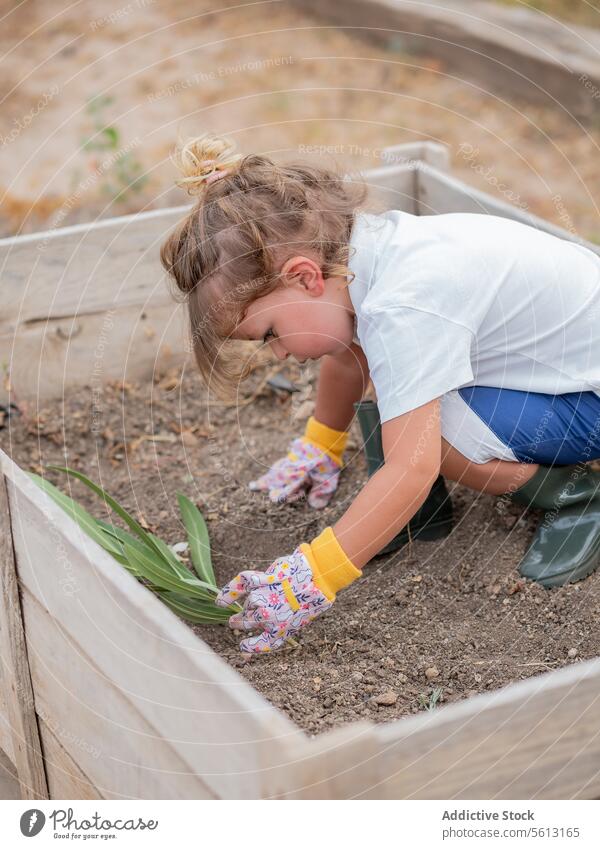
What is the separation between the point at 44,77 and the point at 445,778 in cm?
435

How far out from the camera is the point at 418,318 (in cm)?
156

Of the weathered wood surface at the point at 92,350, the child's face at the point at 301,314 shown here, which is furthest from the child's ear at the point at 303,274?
the weathered wood surface at the point at 92,350

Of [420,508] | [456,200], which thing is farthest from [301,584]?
[456,200]

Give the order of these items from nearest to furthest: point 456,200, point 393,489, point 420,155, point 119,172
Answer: point 393,489 → point 456,200 → point 420,155 → point 119,172

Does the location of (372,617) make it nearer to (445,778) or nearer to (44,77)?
(445,778)

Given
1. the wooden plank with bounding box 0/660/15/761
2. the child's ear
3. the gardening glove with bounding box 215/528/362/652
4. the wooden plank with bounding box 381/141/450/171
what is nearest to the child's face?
the child's ear

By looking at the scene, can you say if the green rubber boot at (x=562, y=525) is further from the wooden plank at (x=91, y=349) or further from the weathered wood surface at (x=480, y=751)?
the wooden plank at (x=91, y=349)

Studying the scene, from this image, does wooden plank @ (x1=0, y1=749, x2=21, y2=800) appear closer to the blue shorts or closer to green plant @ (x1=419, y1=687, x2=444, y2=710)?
green plant @ (x1=419, y1=687, x2=444, y2=710)

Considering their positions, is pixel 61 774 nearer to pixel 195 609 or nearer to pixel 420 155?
pixel 195 609

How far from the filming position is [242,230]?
1.59m

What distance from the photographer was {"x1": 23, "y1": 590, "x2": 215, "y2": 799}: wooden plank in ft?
4.09

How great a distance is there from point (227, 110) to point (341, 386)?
8.75 feet

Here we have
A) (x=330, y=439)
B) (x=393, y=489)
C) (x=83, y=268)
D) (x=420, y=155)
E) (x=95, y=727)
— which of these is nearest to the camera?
(x=95, y=727)

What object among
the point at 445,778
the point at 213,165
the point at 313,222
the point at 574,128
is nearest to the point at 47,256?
the point at 213,165
